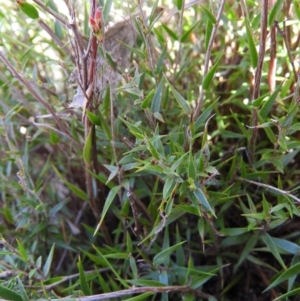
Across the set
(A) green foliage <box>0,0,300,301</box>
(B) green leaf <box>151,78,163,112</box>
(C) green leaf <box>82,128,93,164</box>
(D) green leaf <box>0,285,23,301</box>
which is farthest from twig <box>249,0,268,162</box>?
(D) green leaf <box>0,285,23,301</box>

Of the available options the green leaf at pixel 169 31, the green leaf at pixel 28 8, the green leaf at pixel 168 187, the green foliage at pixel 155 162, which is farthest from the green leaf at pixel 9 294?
the green leaf at pixel 169 31

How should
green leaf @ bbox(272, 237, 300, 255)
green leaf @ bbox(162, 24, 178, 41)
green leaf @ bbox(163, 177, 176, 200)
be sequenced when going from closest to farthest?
1. green leaf @ bbox(163, 177, 176, 200)
2. green leaf @ bbox(272, 237, 300, 255)
3. green leaf @ bbox(162, 24, 178, 41)

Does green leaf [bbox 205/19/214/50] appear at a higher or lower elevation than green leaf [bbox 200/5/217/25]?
lower

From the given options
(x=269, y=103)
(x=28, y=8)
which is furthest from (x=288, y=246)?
(x=28, y=8)

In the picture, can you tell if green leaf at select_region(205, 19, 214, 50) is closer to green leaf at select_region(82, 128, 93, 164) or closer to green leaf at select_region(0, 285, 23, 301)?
green leaf at select_region(82, 128, 93, 164)

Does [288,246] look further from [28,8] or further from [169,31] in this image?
[28,8]

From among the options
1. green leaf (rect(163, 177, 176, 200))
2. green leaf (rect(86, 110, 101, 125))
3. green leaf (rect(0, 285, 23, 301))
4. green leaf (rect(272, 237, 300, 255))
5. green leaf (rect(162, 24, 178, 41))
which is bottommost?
green leaf (rect(272, 237, 300, 255))

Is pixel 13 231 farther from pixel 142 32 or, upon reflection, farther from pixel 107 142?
pixel 142 32

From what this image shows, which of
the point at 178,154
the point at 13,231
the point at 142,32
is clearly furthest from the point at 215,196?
the point at 13,231
